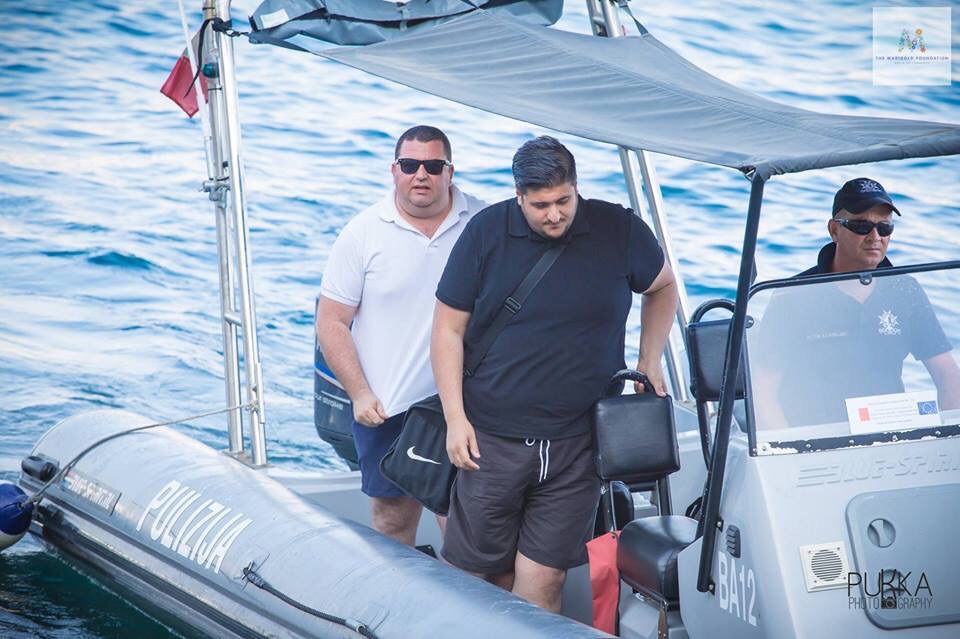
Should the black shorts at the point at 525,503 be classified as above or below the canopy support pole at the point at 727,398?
below

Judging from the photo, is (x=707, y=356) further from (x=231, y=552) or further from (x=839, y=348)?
(x=231, y=552)

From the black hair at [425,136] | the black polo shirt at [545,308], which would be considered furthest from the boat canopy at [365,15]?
the black polo shirt at [545,308]

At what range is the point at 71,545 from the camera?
458cm

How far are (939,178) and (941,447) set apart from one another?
953 cm

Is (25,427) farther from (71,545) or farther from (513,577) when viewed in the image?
(513,577)

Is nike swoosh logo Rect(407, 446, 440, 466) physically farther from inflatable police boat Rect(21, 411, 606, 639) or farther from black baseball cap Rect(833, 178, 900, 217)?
black baseball cap Rect(833, 178, 900, 217)

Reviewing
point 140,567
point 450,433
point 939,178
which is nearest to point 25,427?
point 140,567

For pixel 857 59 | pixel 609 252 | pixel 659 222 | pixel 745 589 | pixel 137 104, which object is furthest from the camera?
pixel 857 59

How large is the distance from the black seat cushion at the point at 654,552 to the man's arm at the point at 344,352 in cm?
Result: 87

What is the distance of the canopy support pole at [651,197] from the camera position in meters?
4.97

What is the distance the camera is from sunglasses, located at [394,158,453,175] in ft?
12.7

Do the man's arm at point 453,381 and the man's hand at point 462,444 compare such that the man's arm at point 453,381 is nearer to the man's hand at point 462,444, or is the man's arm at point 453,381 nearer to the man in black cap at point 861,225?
the man's hand at point 462,444

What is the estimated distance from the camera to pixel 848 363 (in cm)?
300

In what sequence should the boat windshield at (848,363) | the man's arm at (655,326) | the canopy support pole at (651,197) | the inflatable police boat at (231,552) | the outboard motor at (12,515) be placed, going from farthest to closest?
the canopy support pole at (651,197) < the outboard motor at (12,515) < the man's arm at (655,326) < the inflatable police boat at (231,552) < the boat windshield at (848,363)
